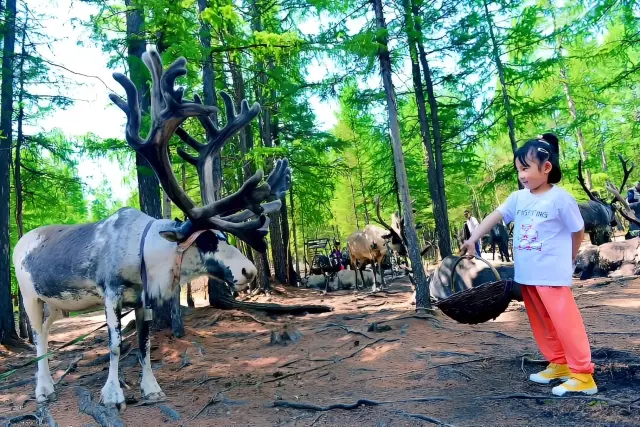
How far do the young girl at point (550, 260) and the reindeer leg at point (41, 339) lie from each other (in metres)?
4.32

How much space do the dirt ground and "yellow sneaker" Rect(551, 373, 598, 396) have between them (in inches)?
2.8

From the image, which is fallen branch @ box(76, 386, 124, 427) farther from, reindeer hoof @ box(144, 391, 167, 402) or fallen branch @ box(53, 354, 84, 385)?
fallen branch @ box(53, 354, 84, 385)

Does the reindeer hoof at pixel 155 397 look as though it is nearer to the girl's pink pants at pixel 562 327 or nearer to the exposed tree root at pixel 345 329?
the exposed tree root at pixel 345 329

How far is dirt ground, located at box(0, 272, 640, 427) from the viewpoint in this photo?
313 centimetres

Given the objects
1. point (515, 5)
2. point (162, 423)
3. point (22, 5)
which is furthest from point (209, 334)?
point (515, 5)

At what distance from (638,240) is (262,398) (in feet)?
33.3

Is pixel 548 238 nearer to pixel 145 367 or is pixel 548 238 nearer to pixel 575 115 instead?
pixel 145 367

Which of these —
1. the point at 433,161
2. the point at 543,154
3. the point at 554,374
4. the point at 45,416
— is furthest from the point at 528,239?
the point at 433,161

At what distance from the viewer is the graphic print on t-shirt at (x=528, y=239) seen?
3.33 metres

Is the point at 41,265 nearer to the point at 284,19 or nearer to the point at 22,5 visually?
the point at 22,5

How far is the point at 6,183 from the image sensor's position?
28.9 ft

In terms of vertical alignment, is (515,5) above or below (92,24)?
above

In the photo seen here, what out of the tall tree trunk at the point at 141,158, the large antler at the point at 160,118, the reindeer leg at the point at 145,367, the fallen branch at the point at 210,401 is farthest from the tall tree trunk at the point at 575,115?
the reindeer leg at the point at 145,367

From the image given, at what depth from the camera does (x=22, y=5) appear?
10000mm
